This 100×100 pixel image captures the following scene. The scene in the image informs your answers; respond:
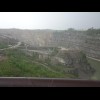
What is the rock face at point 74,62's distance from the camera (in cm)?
359

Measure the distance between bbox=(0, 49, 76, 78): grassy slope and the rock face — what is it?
1.28 feet

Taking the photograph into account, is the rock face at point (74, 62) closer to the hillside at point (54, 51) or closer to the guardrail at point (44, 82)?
the hillside at point (54, 51)

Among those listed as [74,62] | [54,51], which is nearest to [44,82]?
[54,51]

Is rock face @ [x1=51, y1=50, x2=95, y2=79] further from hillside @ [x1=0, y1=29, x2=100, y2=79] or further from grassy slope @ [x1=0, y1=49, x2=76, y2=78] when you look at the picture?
grassy slope @ [x1=0, y1=49, x2=76, y2=78]

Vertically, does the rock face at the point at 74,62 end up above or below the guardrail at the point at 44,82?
below

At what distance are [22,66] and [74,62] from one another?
1.18 m

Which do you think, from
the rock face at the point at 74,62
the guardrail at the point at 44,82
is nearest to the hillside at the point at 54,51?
the rock face at the point at 74,62

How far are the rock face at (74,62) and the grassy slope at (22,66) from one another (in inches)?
15.3

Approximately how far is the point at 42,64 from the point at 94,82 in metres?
2.59

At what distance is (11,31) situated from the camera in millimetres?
3064

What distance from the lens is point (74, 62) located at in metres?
3.69

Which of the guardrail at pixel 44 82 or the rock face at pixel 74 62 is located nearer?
the guardrail at pixel 44 82
